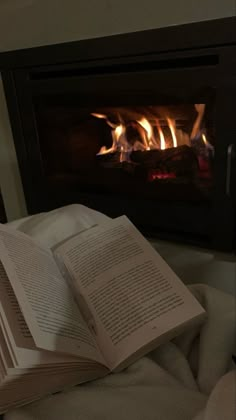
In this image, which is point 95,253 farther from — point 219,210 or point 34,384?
point 219,210

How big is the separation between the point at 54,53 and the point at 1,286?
0.75 metres

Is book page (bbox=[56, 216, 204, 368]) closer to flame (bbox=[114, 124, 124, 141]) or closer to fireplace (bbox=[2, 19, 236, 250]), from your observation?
fireplace (bbox=[2, 19, 236, 250])

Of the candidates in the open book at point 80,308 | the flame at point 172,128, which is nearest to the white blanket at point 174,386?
the open book at point 80,308

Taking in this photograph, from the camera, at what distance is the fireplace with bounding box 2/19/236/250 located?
2.86 feet

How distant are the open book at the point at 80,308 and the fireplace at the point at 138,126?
14.6 inches

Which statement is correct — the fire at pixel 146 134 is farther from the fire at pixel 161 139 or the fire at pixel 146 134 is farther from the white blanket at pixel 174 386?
the white blanket at pixel 174 386

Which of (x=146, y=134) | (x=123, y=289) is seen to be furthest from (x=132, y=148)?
(x=123, y=289)

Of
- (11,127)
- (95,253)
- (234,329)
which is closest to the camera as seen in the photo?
(234,329)

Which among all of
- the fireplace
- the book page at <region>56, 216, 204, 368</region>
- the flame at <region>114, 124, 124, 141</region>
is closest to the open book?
the book page at <region>56, 216, 204, 368</region>

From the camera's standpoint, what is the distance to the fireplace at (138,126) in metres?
0.87

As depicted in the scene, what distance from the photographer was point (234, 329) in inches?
21.9

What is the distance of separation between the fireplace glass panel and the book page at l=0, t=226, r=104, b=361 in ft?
1.79

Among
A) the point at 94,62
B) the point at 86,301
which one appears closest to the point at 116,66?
the point at 94,62

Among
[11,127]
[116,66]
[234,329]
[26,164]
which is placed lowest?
[234,329]
